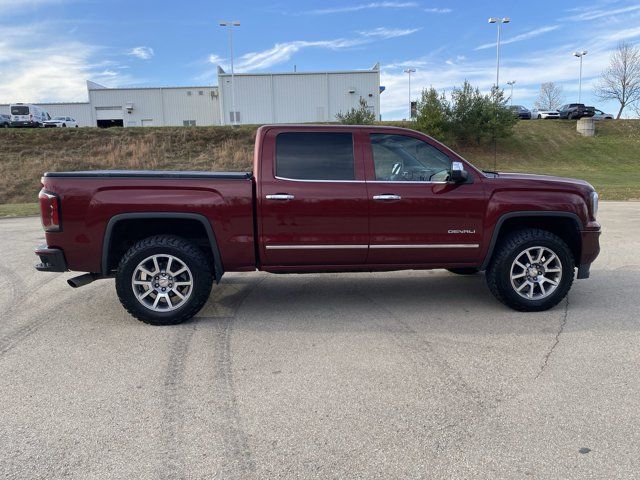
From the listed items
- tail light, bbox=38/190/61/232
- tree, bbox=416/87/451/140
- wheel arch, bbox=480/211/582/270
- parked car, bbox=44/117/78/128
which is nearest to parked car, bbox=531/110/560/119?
tree, bbox=416/87/451/140

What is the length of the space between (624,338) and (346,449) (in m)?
3.10

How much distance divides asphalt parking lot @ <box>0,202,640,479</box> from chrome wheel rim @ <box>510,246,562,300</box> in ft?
0.91

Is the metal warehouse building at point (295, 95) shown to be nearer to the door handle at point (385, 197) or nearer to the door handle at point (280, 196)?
the door handle at point (385, 197)

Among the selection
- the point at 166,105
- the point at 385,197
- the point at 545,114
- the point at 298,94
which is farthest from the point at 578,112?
the point at 385,197

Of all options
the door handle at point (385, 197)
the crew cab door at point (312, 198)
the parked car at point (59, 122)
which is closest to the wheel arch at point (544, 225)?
the door handle at point (385, 197)

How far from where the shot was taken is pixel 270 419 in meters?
3.22

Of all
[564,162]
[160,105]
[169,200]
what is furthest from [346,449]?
[160,105]

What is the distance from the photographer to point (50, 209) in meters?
4.74

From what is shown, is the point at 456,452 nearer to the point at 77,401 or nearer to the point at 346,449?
the point at 346,449

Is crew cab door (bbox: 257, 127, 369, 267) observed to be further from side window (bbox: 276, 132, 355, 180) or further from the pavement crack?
the pavement crack

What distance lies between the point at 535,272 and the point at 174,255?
375 centimetres

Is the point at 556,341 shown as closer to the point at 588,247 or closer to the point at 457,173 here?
the point at 588,247

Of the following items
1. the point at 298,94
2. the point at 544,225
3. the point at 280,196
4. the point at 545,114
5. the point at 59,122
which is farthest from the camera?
the point at 545,114

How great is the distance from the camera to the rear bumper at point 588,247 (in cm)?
535
